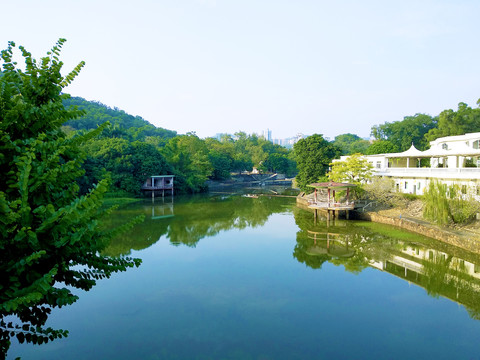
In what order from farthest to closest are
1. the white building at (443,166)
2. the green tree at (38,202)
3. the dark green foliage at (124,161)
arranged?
the dark green foliage at (124,161)
the white building at (443,166)
the green tree at (38,202)

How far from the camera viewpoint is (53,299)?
12.2 feet

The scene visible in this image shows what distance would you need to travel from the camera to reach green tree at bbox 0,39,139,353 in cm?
319

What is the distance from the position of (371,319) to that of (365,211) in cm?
1454

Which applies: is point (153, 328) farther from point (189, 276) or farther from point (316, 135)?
point (316, 135)

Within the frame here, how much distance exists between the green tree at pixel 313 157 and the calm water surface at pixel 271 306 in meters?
14.7

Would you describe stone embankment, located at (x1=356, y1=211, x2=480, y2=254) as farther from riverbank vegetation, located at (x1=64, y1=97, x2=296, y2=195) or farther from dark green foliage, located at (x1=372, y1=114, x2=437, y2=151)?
dark green foliage, located at (x1=372, y1=114, x2=437, y2=151)

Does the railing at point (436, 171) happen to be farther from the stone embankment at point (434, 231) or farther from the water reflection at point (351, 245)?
the water reflection at point (351, 245)

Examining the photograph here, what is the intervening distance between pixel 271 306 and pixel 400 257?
7.23 m

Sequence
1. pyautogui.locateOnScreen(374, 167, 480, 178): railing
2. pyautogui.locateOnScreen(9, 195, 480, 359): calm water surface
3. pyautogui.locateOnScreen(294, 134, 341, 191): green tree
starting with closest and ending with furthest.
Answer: pyautogui.locateOnScreen(9, 195, 480, 359): calm water surface < pyautogui.locateOnScreen(374, 167, 480, 178): railing < pyautogui.locateOnScreen(294, 134, 341, 191): green tree

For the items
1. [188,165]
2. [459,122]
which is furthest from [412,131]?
[188,165]

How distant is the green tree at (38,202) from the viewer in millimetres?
3189

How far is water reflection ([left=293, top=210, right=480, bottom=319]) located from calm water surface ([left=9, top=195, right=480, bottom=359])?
0.05 m

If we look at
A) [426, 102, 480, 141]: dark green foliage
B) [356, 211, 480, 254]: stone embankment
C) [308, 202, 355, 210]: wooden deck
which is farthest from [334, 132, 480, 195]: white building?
[426, 102, 480, 141]: dark green foliage

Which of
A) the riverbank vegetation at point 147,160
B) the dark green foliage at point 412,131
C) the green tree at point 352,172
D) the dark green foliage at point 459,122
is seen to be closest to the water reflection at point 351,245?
the green tree at point 352,172
